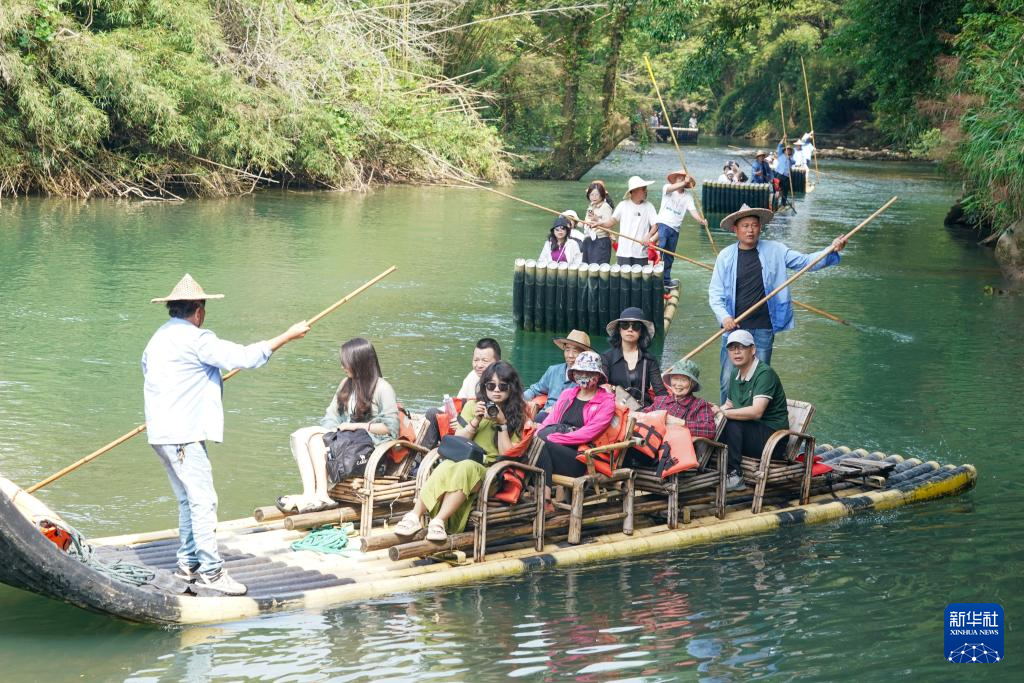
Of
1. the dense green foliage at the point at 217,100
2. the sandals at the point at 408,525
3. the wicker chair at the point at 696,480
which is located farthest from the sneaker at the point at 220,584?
the dense green foliage at the point at 217,100

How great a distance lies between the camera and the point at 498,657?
6.69m

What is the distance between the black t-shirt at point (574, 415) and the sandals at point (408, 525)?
1.31m

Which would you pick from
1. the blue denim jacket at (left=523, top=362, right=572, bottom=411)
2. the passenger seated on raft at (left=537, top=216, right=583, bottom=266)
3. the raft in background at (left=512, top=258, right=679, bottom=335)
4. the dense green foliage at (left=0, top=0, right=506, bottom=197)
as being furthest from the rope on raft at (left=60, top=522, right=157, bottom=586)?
the dense green foliage at (left=0, top=0, right=506, bottom=197)

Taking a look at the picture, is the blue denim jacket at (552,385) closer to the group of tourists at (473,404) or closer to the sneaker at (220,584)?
the group of tourists at (473,404)

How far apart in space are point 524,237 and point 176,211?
23.5 ft

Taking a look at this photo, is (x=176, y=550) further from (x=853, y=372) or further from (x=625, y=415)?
(x=853, y=372)

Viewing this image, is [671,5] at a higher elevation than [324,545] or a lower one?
higher

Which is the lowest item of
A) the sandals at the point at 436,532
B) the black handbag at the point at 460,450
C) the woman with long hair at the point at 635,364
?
the sandals at the point at 436,532

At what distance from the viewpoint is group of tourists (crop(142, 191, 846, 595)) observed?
6.78 m

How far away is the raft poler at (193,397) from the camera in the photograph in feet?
22.0

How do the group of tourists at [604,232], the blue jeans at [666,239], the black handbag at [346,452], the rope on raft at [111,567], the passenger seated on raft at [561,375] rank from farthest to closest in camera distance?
the blue jeans at [666,239], the group of tourists at [604,232], the passenger seated on raft at [561,375], the black handbag at [346,452], the rope on raft at [111,567]

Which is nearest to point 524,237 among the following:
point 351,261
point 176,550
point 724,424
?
point 351,261

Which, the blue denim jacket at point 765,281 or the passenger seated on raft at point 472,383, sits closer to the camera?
the passenger seated on raft at point 472,383

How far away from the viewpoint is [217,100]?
2814 centimetres
